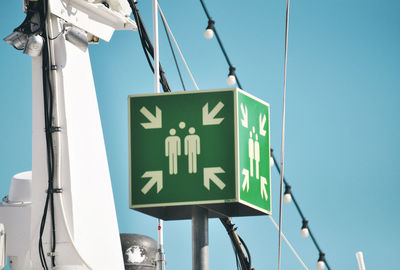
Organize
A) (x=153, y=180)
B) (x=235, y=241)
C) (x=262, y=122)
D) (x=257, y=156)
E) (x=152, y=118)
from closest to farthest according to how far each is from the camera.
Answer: (x=153, y=180) < (x=152, y=118) < (x=257, y=156) < (x=262, y=122) < (x=235, y=241)

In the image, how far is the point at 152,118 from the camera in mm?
5820

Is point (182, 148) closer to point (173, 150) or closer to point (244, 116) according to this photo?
point (173, 150)

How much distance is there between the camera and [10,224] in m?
12.1

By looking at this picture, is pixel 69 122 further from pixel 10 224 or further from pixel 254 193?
pixel 254 193

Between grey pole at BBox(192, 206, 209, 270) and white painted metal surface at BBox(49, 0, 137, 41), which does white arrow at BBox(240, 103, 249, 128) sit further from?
white painted metal surface at BBox(49, 0, 137, 41)

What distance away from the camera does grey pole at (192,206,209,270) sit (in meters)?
5.54

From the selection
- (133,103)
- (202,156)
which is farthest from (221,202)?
(133,103)

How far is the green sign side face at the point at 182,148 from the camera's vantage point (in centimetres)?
557

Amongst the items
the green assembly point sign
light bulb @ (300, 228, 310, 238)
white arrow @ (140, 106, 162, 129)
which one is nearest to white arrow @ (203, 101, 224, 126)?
the green assembly point sign

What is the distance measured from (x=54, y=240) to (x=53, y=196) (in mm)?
502

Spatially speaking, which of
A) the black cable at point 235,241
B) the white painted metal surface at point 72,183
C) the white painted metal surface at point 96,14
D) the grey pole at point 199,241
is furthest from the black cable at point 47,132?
the grey pole at point 199,241

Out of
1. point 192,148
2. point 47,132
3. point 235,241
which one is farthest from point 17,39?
point 192,148

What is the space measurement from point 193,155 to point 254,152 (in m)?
0.46

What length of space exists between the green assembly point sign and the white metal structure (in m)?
5.42
